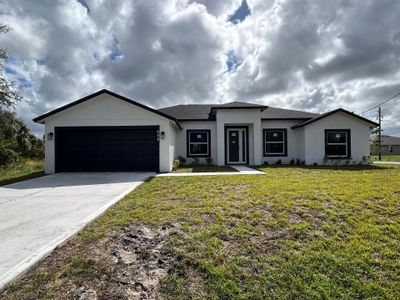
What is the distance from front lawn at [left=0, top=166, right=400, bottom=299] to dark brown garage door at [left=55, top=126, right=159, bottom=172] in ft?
23.1

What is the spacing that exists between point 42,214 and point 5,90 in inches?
547

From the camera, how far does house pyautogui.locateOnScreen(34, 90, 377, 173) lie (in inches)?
469

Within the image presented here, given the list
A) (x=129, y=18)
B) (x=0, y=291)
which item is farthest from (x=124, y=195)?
(x=129, y=18)

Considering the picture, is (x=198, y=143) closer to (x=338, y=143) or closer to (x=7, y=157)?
(x=338, y=143)

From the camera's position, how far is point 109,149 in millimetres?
12023

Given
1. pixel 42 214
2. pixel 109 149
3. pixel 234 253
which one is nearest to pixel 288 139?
pixel 109 149

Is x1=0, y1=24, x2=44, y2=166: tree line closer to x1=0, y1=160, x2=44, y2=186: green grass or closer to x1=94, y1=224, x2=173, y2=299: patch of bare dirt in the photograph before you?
x1=0, y1=160, x2=44, y2=186: green grass

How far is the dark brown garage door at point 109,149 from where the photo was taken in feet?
39.2

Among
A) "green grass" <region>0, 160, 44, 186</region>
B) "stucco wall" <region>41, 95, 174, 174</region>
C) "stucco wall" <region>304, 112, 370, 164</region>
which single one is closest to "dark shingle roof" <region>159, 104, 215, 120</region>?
"stucco wall" <region>41, 95, 174, 174</region>

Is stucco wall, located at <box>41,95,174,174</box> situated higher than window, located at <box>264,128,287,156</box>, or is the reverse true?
stucco wall, located at <box>41,95,174,174</box>

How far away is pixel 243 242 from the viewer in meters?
3.38

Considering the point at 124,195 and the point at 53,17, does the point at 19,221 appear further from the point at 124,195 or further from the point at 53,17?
the point at 53,17

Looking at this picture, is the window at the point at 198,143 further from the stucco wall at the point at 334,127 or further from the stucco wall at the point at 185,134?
the stucco wall at the point at 334,127

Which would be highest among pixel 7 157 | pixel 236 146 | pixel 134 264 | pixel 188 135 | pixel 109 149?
pixel 188 135
